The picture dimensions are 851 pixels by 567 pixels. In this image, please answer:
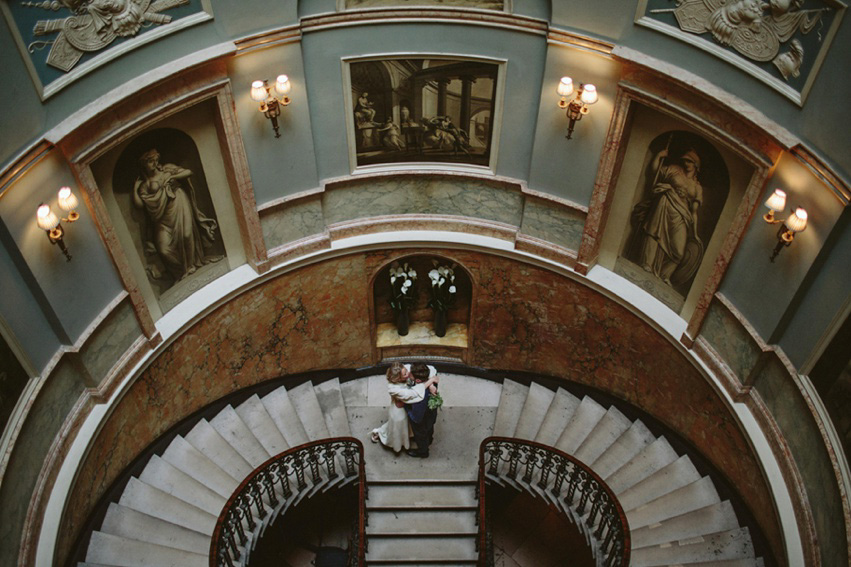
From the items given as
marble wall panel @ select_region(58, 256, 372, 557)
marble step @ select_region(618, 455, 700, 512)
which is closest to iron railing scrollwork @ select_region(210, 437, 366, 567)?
marble wall panel @ select_region(58, 256, 372, 557)

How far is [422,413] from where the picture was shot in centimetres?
916

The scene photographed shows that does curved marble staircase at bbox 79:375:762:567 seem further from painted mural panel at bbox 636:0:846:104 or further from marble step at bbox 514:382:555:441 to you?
painted mural panel at bbox 636:0:846:104

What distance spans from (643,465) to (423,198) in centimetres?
454

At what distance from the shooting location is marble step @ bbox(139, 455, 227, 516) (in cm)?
882

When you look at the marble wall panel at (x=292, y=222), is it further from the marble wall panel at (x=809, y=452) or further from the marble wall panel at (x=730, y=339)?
the marble wall panel at (x=809, y=452)

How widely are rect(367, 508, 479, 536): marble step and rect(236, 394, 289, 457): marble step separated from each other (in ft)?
5.38

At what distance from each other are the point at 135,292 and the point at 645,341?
6.14 metres

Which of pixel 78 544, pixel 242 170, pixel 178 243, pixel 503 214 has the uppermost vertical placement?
pixel 503 214

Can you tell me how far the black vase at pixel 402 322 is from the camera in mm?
10898

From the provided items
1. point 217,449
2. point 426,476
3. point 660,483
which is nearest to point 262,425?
point 217,449

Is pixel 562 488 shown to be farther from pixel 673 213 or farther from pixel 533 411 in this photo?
pixel 673 213

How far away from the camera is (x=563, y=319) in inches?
394

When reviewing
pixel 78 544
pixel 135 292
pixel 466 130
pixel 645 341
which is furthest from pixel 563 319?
pixel 78 544

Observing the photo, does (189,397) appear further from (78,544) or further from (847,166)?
(847,166)
